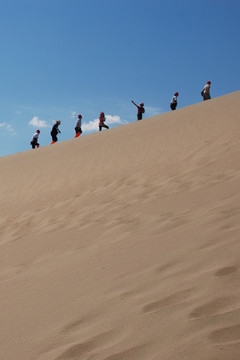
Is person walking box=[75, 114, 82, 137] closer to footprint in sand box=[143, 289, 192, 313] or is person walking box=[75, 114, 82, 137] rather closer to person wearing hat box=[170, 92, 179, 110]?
person wearing hat box=[170, 92, 179, 110]

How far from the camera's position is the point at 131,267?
3.49 meters

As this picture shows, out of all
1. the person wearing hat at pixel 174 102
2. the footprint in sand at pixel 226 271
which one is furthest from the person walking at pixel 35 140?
the footprint in sand at pixel 226 271

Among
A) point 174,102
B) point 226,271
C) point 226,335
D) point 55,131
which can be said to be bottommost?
point 226,335

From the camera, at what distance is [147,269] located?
3.33 metres

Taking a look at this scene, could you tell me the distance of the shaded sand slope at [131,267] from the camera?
2.27m

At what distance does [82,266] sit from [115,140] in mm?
10312

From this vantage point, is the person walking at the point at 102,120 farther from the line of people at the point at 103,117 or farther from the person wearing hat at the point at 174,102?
the person wearing hat at the point at 174,102

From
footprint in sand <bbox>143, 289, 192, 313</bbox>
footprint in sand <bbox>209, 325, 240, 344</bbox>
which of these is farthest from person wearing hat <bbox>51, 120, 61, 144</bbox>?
footprint in sand <bbox>209, 325, 240, 344</bbox>

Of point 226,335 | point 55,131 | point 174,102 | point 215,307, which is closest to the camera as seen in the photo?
point 226,335

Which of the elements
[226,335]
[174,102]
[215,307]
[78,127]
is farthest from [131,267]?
[78,127]

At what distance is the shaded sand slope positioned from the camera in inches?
→ 89.5

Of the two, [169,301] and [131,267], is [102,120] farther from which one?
[169,301]

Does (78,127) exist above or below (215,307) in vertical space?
above

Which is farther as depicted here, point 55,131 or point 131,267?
point 55,131
